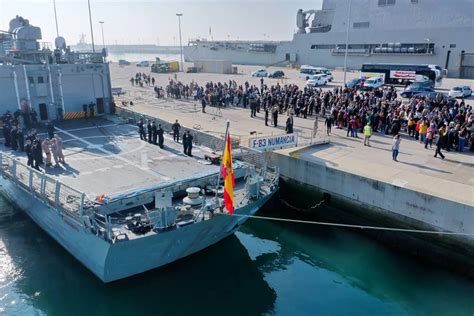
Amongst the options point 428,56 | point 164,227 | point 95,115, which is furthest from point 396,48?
point 164,227

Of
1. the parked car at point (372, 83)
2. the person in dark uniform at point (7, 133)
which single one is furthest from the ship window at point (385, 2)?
the person in dark uniform at point (7, 133)

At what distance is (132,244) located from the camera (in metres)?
10.4

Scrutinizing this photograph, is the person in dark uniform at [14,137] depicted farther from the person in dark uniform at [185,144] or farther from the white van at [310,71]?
the white van at [310,71]

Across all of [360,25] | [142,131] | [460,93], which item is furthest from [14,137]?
[360,25]

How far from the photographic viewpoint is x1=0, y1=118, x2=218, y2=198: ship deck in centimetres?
1375

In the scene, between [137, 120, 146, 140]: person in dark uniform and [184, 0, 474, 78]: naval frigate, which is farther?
[184, 0, 474, 78]: naval frigate

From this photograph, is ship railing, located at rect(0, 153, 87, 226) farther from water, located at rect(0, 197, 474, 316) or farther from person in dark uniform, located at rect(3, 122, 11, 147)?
person in dark uniform, located at rect(3, 122, 11, 147)

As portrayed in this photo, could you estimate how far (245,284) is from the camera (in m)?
12.5

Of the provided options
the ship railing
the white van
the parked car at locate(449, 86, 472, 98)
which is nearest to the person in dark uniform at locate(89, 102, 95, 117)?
the ship railing

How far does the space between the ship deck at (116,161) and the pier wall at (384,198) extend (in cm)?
431

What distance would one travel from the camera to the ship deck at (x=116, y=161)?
45.1ft

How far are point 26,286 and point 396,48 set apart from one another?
184 ft

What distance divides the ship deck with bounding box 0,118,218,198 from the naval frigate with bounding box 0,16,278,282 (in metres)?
0.04

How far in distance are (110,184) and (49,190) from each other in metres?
1.92
